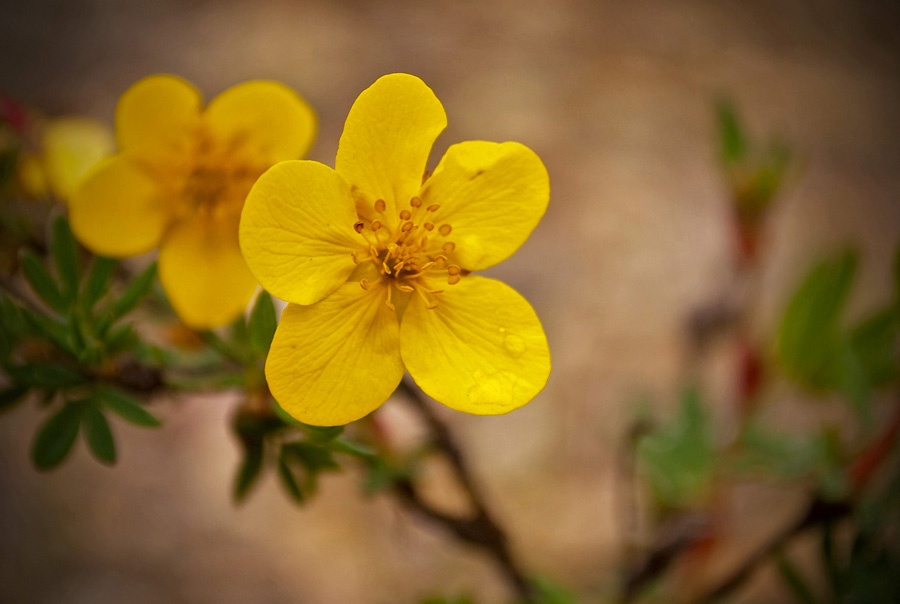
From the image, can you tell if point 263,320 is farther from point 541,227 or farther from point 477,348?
point 541,227

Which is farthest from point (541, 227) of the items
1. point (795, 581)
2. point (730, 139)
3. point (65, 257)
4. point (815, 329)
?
point (65, 257)

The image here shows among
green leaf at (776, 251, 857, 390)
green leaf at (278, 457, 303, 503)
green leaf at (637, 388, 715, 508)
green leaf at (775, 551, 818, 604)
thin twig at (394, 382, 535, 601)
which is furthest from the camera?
green leaf at (637, 388, 715, 508)

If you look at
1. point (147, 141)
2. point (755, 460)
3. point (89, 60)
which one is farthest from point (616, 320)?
point (89, 60)

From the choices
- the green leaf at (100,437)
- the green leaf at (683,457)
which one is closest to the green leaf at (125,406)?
the green leaf at (100,437)

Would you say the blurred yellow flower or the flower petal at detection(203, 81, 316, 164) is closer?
the flower petal at detection(203, 81, 316, 164)

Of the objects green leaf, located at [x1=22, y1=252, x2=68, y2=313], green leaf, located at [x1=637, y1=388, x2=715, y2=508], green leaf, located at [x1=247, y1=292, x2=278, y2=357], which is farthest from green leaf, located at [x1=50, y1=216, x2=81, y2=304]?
green leaf, located at [x1=637, y1=388, x2=715, y2=508]

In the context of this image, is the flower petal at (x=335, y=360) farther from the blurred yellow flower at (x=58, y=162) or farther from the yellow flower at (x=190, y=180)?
the blurred yellow flower at (x=58, y=162)

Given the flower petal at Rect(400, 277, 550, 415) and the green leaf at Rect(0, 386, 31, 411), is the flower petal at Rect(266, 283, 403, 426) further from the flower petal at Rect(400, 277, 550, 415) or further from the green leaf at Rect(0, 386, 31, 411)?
the green leaf at Rect(0, 386, 31, 411)
